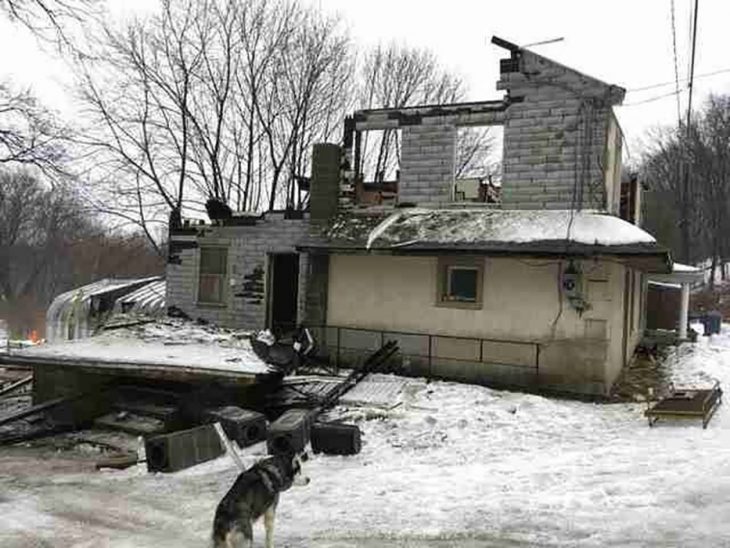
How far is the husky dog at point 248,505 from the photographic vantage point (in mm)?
5734

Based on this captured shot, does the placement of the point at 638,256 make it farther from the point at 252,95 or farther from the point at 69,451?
the point at 252,95

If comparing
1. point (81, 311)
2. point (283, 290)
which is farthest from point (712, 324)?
point (81, 311)

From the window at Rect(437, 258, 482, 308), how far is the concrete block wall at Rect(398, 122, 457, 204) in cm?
185

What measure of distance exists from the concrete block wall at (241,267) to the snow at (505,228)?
327 centimetres

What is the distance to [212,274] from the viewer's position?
1830 centimetres

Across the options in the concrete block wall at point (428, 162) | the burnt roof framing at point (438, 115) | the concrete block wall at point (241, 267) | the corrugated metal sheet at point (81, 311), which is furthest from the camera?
the corrugated metal sheet at point (81, 311)

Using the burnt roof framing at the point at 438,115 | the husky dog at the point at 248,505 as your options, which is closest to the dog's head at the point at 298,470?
the husky dog at the point at 248,505

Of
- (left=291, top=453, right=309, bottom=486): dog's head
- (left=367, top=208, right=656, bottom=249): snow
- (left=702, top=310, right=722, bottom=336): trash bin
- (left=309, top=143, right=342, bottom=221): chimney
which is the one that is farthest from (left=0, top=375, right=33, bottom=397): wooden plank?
(left=702, top=310, right=722, bottom=336): trash bin

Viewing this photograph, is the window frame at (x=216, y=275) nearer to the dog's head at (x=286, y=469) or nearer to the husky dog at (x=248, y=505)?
the dog's head at (x=286, y=469)

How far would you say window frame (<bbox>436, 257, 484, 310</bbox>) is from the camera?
1432 cm

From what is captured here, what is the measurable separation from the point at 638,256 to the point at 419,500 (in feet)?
22.6

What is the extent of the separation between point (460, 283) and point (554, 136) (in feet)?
12.1

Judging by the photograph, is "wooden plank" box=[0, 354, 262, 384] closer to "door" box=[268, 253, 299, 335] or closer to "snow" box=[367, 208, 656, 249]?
"snow" box=[367, 208, 656, 249]

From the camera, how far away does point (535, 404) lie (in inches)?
472
